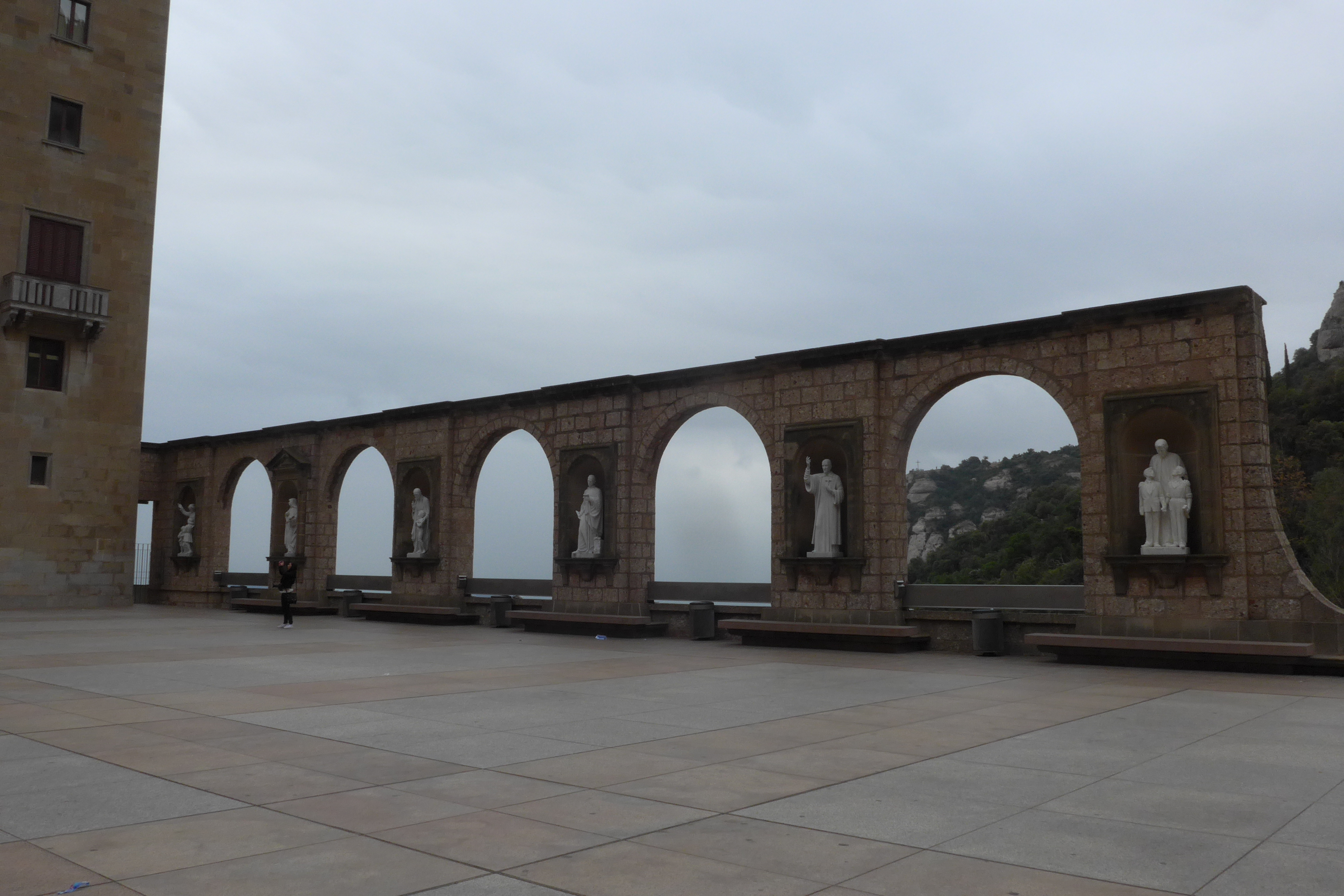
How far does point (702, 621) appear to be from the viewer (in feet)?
58.5

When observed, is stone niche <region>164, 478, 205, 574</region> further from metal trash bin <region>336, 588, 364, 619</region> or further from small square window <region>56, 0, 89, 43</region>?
small square window <region>56, 0, 89, 43</region>

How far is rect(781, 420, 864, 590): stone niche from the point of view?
16062mm

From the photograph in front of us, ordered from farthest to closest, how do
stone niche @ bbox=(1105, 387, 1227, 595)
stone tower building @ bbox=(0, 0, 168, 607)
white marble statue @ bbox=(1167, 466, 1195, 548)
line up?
stone tower building @ bbox=(0, 0, 168, 607) < white marble statue @ bbox=(1167, 466, 1195, 548) < stone niche @ bbox=(1105, 387, 1227, 595)

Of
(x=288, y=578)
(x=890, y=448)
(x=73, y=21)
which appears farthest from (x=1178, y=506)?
(x=73, y=21)

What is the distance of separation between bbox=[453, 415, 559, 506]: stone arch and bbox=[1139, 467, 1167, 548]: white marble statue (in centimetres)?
1210

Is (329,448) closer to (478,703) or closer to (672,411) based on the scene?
(672,411)

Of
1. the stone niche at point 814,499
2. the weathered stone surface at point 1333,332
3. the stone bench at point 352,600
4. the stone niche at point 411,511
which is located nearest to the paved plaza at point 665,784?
the stone niche at point 814,499

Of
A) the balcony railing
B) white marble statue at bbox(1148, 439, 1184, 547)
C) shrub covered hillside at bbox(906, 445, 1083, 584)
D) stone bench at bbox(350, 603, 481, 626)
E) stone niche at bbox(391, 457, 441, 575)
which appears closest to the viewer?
white marble statue at bbox(1148, 439, 1184, 547)

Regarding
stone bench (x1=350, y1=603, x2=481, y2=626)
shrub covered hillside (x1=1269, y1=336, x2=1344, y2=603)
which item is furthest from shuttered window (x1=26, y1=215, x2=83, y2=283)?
shrub covered hillside (x1=1269, y1=336, x2=1344, y2=603)

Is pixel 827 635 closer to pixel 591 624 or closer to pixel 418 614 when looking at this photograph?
pixel 591 624

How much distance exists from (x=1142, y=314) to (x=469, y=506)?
1459 cm

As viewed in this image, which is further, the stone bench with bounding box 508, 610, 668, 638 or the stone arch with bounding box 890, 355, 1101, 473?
the stone bench with bounding box 508, 610, 668, 638

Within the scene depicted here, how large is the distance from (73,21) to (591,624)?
2217 cm

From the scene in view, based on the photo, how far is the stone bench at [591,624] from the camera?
17938mm
